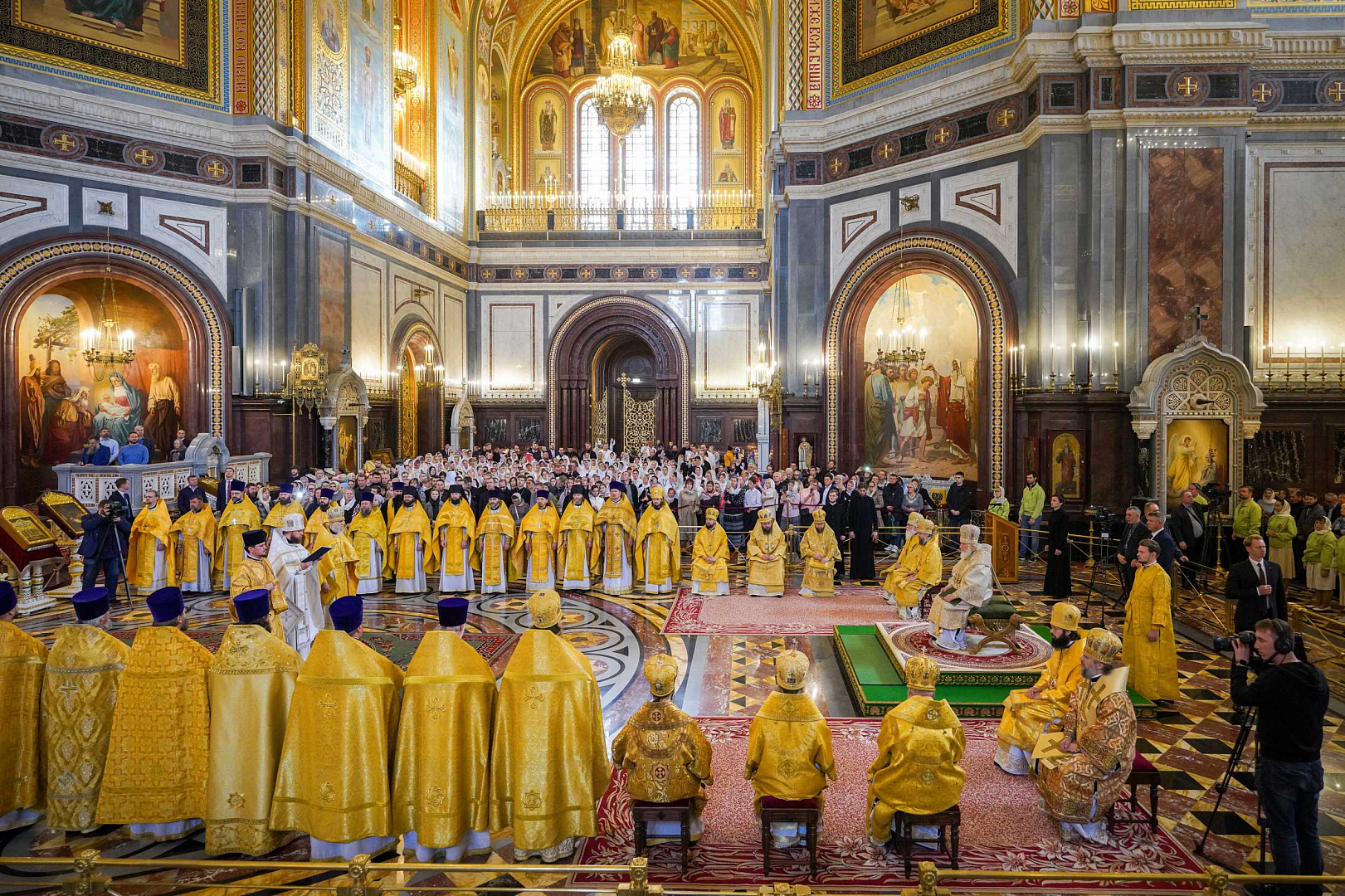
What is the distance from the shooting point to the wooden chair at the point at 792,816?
14.6 ft

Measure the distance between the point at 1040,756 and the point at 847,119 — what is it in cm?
1585

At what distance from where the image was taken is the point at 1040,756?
5266 millimetres

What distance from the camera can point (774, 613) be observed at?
1052cm

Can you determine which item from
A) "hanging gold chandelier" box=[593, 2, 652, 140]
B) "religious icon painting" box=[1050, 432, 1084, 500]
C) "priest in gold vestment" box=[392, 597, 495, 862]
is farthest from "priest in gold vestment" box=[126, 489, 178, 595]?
"hanging gold chandelier" box=[593, 2, 652, 140]

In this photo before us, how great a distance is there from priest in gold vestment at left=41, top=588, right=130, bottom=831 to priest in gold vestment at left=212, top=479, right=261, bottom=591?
21.7 feet

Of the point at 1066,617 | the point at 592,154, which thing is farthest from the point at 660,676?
the point at 592,154

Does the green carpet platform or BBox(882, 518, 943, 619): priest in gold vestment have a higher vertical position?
BBox(882, 518, 943, 619): priest in gold vestment

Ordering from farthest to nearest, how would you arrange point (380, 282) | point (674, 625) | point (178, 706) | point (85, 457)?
point (380, 282), point (85, 457), point (674, 625), point (178, 706)

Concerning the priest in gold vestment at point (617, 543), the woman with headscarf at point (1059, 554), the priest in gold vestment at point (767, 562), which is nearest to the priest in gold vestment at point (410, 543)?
the priest in gold vestment at point (617, 543)

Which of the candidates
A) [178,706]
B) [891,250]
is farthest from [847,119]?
[178,706]

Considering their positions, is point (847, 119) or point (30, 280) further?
point (847, 119)

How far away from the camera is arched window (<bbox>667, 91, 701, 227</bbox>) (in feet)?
103

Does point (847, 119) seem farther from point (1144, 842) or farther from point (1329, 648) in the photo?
point (1144, 842)

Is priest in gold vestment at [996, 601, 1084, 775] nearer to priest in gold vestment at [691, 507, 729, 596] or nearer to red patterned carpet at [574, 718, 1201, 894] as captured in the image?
red patterned carpet at [574, 718, 1201, 894]
